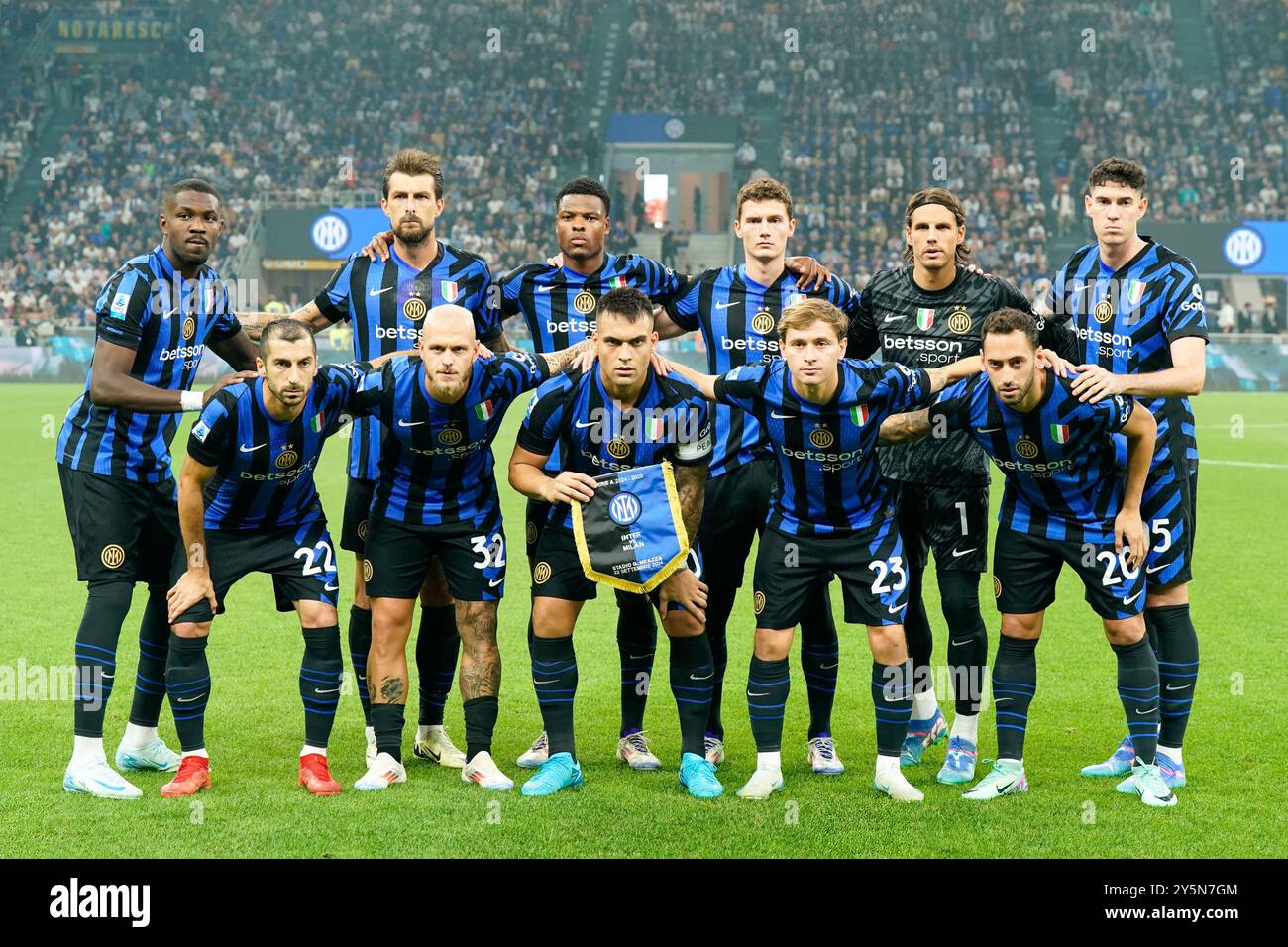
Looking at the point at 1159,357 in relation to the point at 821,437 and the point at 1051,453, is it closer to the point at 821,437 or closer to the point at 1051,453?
the point at 1051,453

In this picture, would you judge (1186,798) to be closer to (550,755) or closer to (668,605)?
(668,605)

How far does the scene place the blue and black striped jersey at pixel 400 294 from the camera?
6.27m

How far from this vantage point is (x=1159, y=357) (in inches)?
229

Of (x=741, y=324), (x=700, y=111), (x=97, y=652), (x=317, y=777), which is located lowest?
(x=317, y=777)

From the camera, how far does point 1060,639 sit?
8.50 meters

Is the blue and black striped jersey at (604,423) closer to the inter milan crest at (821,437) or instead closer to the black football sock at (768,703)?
the inter milan crest at (821,437)

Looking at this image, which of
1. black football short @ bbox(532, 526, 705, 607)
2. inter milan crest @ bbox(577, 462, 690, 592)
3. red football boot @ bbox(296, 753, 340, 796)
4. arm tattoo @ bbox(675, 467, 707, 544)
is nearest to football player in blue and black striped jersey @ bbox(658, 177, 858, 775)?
arm tattoo @ bbox(675, 467, 707, 544)

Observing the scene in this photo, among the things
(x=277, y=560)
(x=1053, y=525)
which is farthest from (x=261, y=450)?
(x=1053, y=525)

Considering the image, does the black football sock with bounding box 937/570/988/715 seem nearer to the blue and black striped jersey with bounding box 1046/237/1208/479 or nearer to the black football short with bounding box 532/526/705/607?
the blue and black striped jersey with bounding box 1046/237/1208/479

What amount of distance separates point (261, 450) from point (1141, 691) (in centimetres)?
362

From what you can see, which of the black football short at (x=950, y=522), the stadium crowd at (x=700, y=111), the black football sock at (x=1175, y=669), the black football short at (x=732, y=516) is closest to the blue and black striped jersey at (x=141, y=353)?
the black football short at (x=732, y=516)

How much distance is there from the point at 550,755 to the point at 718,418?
5.42 ft

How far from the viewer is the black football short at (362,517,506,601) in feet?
18.8

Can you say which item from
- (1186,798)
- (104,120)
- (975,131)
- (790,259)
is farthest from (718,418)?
(104,120)
